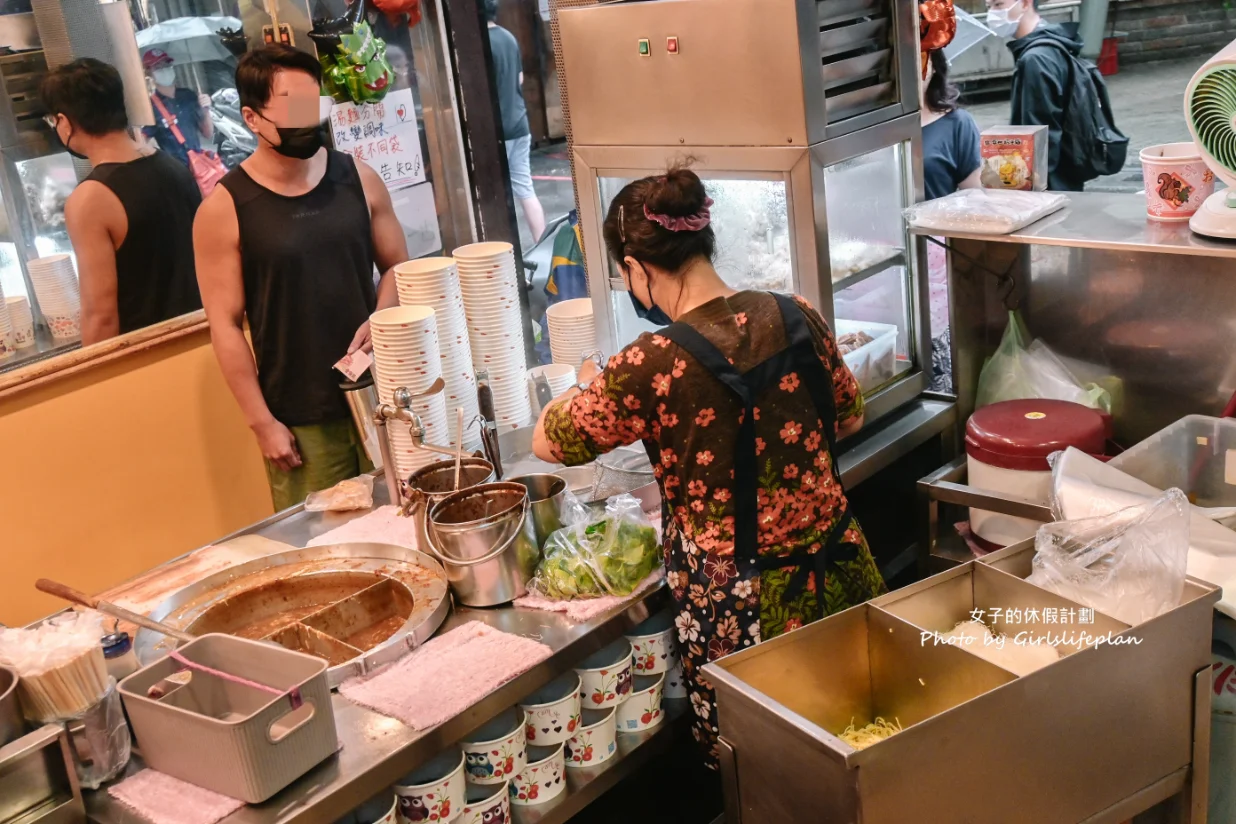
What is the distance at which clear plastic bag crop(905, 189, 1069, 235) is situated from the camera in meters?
2.71

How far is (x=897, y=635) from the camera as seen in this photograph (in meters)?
2.04

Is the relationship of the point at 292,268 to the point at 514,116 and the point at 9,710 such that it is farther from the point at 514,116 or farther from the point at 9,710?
the point at 514,116

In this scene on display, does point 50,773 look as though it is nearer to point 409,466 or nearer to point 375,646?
point 375,646

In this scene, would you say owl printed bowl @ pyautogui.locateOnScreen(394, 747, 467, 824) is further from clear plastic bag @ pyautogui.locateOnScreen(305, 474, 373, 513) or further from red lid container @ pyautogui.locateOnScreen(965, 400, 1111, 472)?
red lid container @ pyautogui.locateOnScreen(965, 400, 1111, 472)

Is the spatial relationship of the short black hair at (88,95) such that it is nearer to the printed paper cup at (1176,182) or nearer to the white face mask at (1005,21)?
the printed paper cup at (1176,182)

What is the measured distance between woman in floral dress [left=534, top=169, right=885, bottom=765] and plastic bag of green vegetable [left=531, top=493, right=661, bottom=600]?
71 millimetres

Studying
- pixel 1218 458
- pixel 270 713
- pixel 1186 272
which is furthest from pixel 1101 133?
pixel 270 713

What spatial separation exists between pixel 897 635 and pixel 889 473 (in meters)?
1.15

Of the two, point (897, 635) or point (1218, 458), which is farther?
point (1218, 458)

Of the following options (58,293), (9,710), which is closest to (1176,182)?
(9,710)

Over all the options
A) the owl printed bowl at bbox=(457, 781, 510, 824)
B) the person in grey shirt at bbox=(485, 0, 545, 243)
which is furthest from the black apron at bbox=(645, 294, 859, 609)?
the person in grey shirt at bbox=(485, 0, 545, 243)

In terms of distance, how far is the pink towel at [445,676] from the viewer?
6.05 ft

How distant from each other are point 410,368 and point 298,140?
1.00 metres

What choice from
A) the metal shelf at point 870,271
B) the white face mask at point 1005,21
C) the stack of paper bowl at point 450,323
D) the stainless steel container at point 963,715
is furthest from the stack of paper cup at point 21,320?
the white face mask at point 1005,21
